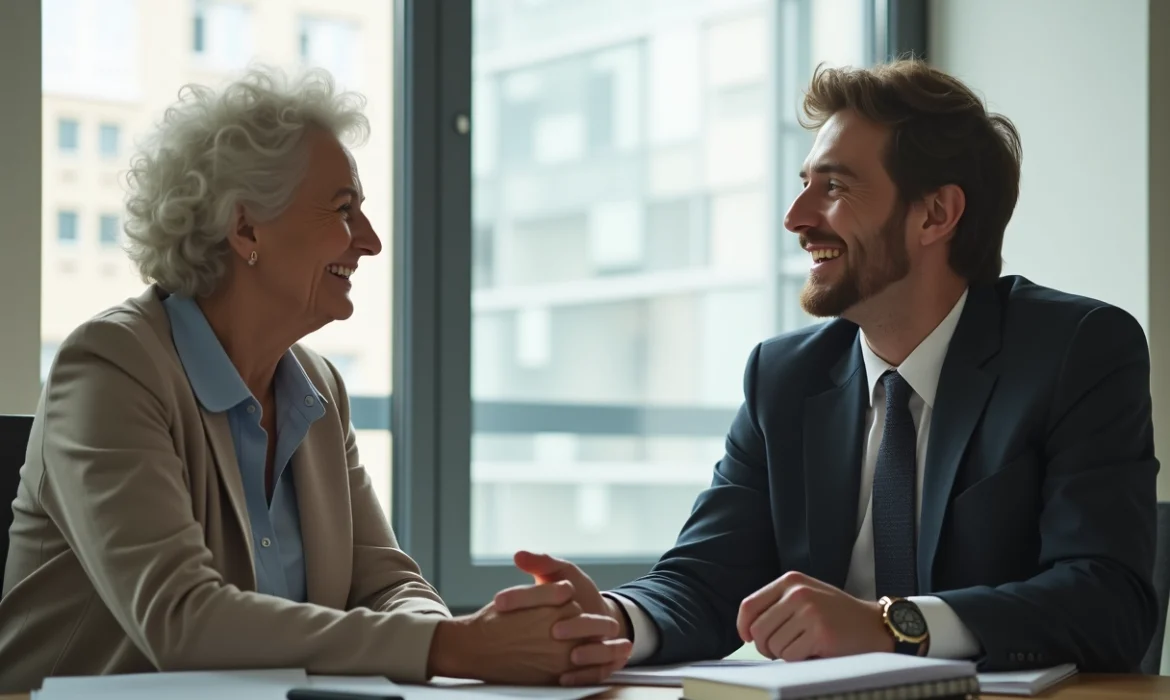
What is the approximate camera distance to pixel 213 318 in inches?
78.1

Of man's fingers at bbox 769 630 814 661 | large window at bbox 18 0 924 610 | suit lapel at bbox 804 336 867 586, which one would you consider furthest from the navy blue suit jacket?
large window at bbox 18 0 924 610

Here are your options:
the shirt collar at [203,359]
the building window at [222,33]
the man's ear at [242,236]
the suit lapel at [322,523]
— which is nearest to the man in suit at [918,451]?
the suit lapel at [322,523]

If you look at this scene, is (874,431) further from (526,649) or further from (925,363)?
(526,649)

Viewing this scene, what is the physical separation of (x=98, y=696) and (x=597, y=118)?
2.45 meters

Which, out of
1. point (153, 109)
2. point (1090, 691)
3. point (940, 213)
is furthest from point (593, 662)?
point (153, 109)

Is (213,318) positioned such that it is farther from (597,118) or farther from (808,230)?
(597,118)

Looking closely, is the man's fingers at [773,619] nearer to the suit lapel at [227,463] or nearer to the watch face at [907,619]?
the watch face at [907,619]

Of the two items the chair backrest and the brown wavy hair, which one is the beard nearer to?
the brown wavy hair

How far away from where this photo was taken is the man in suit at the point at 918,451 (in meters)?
1.65

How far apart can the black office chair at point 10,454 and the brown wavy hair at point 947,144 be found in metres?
1.47

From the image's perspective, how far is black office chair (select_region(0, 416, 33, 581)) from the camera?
5.99 feet

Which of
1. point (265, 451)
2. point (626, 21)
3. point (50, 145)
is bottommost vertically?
point (265, 451)

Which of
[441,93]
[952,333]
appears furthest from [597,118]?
[952,333]

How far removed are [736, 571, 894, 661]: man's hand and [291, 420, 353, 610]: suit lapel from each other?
0.67m
